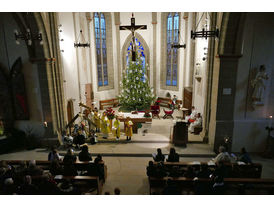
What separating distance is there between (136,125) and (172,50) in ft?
25.5

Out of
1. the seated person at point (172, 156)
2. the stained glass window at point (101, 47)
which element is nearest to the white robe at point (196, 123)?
the seated person at point (172, 156)

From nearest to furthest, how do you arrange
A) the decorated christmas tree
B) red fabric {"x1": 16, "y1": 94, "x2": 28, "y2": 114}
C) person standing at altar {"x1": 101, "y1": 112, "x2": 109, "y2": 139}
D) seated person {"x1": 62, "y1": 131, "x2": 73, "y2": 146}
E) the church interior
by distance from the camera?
the church interior < seated person {"x1": 62, "y1": 131, "x2": 73, "y2": 146} < red fabric {"x1": 16, "y1": 94, "x2": 28, "y2": 114} < person standing at altar {"x1": 101, "y1": 112, "x2": 109, "y2": 139} < the decorated christmas tree

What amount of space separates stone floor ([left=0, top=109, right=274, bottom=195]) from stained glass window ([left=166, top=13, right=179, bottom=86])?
6561 mm

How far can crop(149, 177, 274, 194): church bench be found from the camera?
18.5 ft

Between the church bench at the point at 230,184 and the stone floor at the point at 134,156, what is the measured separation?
2.06 ft

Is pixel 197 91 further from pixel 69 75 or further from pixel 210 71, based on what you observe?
pixel 69 75

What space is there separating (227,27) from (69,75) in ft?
26.7

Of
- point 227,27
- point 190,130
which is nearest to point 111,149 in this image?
point 190,130

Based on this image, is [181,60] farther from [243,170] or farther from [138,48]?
[243,170]

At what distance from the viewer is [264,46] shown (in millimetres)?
7922

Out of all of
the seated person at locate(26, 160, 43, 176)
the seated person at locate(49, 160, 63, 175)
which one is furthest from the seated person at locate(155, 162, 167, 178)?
the seated person at locate(26, 160, 43, 176)

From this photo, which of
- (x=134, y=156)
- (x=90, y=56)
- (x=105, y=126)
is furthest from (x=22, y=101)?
(x=90, y=56)

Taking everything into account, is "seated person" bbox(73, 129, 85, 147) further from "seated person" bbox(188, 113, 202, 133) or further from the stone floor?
"seated person" bbox(188, 113, 202, 133)

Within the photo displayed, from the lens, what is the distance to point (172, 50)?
1590 cm
